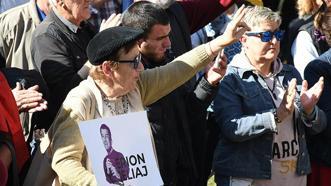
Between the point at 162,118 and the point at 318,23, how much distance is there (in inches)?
75.4

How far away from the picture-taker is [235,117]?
4469 mm

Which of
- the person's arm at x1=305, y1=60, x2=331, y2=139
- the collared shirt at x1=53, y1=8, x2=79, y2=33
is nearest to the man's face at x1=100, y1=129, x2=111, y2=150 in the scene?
the collared shirt at x1=53, y1=8, x2=79, y2=33

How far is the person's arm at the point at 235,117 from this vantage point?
174 inches

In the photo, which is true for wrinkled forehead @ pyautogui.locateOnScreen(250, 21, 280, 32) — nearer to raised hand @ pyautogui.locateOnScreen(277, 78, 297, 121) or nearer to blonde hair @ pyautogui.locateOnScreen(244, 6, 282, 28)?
blonde hair @ pyautogui.locateOnScreen(244, 6, 282, 28)

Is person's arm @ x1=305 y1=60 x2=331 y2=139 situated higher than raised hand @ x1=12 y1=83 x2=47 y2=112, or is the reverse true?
raised hand @ x1=12 y1=83 x2=47 y2=112

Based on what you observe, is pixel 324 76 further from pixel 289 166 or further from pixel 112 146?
pixel 112 146

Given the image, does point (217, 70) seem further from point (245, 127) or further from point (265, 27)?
point (265, 27)

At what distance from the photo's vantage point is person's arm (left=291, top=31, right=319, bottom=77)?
18.1 feet

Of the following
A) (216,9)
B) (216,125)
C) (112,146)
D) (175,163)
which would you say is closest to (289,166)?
(216,125)

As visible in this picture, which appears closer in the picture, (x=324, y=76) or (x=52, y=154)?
(x=52, y=154)

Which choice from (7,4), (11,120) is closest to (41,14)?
(7,4)

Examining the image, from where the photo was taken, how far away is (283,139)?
4613mm

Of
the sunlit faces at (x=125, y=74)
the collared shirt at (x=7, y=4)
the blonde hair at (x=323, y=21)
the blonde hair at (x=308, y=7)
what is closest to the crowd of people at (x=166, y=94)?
the sunlit faces at (x=125, y=74)

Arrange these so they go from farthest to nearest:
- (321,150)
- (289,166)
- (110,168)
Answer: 1. (321,150)
2. (289,166)
3. (110,168)
